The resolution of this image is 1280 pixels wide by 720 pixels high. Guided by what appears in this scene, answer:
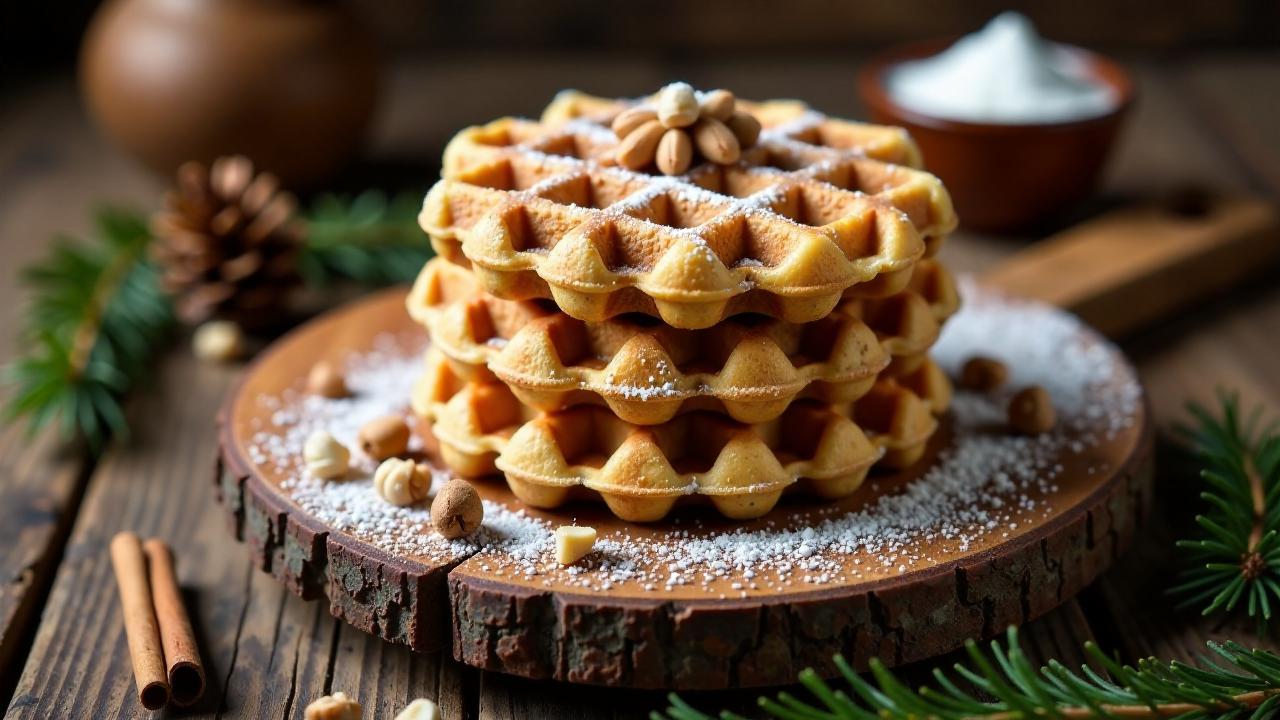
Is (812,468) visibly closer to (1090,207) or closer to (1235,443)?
(1235,443)

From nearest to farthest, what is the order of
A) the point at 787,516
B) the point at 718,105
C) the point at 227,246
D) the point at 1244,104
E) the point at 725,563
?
the point at 725,563 < the point at 787,516 < the point at 718,105 < the point at 227,246 < the point at 1244,104

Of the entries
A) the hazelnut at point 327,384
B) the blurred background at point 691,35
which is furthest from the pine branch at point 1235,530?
the blurred background at point 691,35

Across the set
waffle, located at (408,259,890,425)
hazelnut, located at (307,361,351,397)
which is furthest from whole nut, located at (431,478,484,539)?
hazelnut, located at (307,361,351,397)

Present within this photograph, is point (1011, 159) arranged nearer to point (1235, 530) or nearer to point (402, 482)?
point (1235, 530)

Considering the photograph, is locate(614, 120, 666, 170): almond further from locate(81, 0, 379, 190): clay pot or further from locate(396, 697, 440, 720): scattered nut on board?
locate(81, 0, 379, 190): clay pot

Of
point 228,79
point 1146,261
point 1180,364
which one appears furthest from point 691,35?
point 1180,364

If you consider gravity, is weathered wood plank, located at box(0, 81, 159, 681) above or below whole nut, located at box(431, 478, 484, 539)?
below

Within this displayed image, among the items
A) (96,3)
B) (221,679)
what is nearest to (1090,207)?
(221,679)
